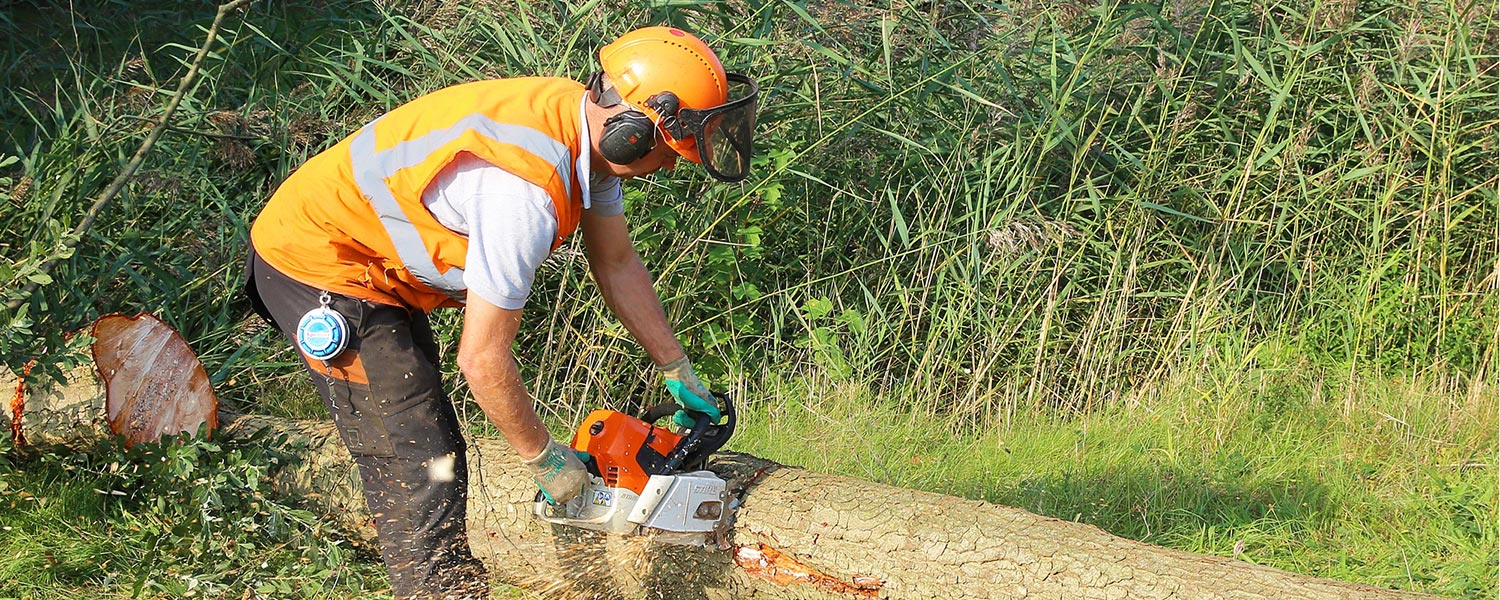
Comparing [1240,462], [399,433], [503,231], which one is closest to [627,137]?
[503,231]

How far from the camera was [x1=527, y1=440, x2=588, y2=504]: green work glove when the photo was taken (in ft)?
8.76

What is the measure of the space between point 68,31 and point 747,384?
4.29 metres

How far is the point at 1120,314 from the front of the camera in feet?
15.4

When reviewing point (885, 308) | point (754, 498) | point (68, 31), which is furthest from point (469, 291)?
point (68, 31)

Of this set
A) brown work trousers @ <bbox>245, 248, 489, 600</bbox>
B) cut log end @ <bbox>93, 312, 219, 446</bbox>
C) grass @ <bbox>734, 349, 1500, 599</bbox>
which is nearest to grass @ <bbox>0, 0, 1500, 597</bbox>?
grass @ <bbox>734, 349, 1500, 599</bbox>

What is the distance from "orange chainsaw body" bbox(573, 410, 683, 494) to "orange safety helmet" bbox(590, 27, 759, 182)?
695 millimetres

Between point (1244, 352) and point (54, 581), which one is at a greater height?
point (1244, 352)

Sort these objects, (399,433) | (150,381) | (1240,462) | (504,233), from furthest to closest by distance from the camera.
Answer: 1. (1240,462)
2. (150,381)
3. (399,433)
4. (504,233)

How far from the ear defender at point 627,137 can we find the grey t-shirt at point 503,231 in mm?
205

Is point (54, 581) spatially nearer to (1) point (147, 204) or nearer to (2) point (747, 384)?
(1) point (147, 204)

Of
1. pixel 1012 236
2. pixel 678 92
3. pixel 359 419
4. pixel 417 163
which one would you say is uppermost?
pixel 678 92

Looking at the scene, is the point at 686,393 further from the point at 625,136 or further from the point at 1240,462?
the point at 1240,462

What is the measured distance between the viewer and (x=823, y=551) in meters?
2.98

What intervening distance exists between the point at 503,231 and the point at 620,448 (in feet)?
2.42
